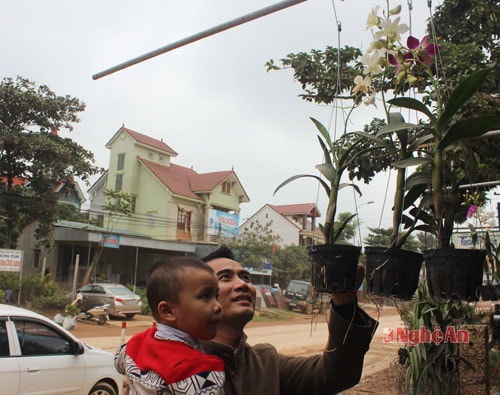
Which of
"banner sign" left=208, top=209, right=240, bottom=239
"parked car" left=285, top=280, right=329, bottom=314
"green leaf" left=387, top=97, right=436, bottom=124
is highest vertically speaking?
"banner sign" left=208, top=209, right=240, bottom=239

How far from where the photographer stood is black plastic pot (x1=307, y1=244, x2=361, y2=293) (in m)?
1.38

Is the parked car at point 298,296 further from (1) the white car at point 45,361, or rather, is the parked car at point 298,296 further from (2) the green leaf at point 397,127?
(2) the green leaf at point 397,127

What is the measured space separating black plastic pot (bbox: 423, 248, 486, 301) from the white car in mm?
4408

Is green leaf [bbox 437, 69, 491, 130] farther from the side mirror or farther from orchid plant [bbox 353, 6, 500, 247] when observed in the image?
the side mirror

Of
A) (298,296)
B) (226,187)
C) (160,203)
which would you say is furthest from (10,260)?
(226,187)

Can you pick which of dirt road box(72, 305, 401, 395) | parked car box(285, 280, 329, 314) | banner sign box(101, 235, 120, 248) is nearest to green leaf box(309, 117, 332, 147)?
dirt road box(72, 305, 401, 395)

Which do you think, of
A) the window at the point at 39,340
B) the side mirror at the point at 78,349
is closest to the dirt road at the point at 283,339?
the side mirror at the point at 78,349

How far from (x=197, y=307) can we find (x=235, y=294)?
12.0 inches

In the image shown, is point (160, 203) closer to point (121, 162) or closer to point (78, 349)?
point (121, 162)

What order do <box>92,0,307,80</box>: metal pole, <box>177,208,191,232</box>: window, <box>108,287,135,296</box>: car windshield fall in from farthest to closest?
<box>177,208,191,232</box>: window → <box>108,287,135,296</box>: car windshield → <box>92,0,307,80</box>: metal pole

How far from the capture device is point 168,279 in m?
1.39

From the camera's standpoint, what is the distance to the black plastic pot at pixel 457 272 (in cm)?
140

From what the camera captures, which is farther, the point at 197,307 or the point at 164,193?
the point at 164,193

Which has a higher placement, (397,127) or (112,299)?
(397,127)
